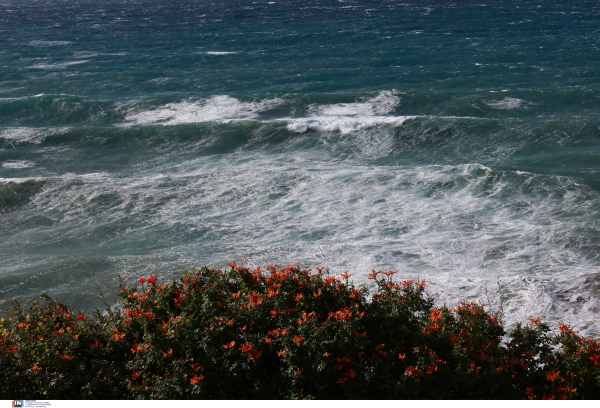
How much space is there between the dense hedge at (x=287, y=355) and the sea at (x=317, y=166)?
179 inches

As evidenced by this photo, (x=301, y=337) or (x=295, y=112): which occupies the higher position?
(x=301, y=337)

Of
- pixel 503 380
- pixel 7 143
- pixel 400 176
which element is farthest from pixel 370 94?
pixel 503 380

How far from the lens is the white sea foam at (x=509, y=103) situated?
94.3ft

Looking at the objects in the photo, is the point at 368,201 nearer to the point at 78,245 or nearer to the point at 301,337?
the point at 78,245

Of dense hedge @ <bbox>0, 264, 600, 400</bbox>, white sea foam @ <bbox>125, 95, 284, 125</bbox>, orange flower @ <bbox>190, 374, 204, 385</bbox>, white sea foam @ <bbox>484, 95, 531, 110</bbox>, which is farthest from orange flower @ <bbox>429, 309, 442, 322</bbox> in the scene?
white sea foam @ <bbox>484, 95, 531, 110</bbox>

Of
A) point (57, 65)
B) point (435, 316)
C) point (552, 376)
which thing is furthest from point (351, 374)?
point (57, 65)

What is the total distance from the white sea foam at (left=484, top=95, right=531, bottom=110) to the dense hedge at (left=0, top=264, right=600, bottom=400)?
23.9 m

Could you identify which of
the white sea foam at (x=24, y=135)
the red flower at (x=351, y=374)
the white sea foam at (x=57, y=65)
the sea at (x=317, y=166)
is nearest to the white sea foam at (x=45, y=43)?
the sea at (x=317, y=166)

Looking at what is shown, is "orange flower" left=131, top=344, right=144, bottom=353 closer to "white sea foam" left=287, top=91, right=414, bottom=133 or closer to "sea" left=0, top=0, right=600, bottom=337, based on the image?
"sea" left=0, top=0, right=600, bottom=337

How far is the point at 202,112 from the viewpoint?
3005cm

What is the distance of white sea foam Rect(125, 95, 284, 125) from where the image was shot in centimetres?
2880

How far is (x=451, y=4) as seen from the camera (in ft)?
253

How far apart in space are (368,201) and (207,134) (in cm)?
1165

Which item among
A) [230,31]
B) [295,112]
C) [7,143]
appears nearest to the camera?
[7,143]
